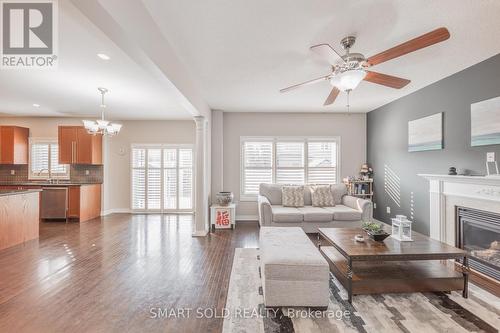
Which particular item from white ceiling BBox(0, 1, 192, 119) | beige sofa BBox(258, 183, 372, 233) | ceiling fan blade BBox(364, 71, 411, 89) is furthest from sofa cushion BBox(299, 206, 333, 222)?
white ceiling BBox(0, 1, 192, 119)

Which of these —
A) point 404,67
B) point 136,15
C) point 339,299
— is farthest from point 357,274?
point 136,15

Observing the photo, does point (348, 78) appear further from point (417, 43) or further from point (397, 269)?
point (397, 269)

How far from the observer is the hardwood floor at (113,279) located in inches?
80.8

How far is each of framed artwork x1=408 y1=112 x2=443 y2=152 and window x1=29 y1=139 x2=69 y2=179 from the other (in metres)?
8.34

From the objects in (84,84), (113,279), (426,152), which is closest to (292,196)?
(426,152)

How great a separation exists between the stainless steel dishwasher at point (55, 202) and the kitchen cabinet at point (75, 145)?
788 mm

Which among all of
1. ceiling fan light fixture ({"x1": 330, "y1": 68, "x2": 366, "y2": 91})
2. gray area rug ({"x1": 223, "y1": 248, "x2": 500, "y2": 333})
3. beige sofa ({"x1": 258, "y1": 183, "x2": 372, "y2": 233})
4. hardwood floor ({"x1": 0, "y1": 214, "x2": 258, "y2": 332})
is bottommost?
hardwood floor ({"x1": 0, "y1": 214, "x2": 258, "y2": 332})

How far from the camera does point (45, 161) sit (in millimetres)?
6414

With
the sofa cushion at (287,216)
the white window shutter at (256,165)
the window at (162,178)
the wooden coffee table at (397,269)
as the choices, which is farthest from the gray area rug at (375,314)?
the window at (162,178)

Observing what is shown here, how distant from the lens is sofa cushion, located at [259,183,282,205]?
5.25 metres

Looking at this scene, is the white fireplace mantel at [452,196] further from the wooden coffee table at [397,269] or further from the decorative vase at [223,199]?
the decorative vase at [223,199]

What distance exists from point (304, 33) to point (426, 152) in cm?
322

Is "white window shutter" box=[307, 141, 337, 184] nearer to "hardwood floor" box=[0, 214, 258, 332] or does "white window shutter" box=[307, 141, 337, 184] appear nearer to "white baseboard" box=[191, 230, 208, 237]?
"hardwood floor" box=[0, 214, 258, 332]

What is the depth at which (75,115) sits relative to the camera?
6.29 metres
